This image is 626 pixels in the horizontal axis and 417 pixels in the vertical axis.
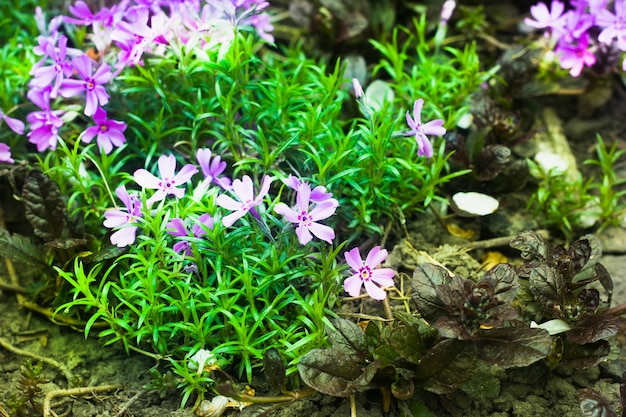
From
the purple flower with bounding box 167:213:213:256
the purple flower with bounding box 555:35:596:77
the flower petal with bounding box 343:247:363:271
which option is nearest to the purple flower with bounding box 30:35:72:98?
the purple flower with bounding box 167:213:213:256

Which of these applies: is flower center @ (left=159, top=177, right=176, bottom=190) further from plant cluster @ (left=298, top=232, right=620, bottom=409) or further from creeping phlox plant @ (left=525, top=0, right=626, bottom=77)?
creeping phlox plant @ (left=525, top=0, right=626, bottom=77)

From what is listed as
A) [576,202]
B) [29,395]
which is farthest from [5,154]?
[576,202]

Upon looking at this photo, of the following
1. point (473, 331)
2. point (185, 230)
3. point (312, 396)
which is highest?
point (185, 230)

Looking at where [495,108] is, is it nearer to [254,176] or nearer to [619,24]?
[619,24]

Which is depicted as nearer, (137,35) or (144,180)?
(144,180)

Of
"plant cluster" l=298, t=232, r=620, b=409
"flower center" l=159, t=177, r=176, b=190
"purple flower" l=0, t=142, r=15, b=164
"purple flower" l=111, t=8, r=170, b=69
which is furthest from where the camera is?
"purple flower" l=0, t=142, r=15, b=164

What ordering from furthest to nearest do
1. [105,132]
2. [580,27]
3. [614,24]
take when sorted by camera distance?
[580,27], [614,24], [105,132]

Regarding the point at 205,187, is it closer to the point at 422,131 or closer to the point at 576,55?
the point at 422,131

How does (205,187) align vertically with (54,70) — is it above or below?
below
